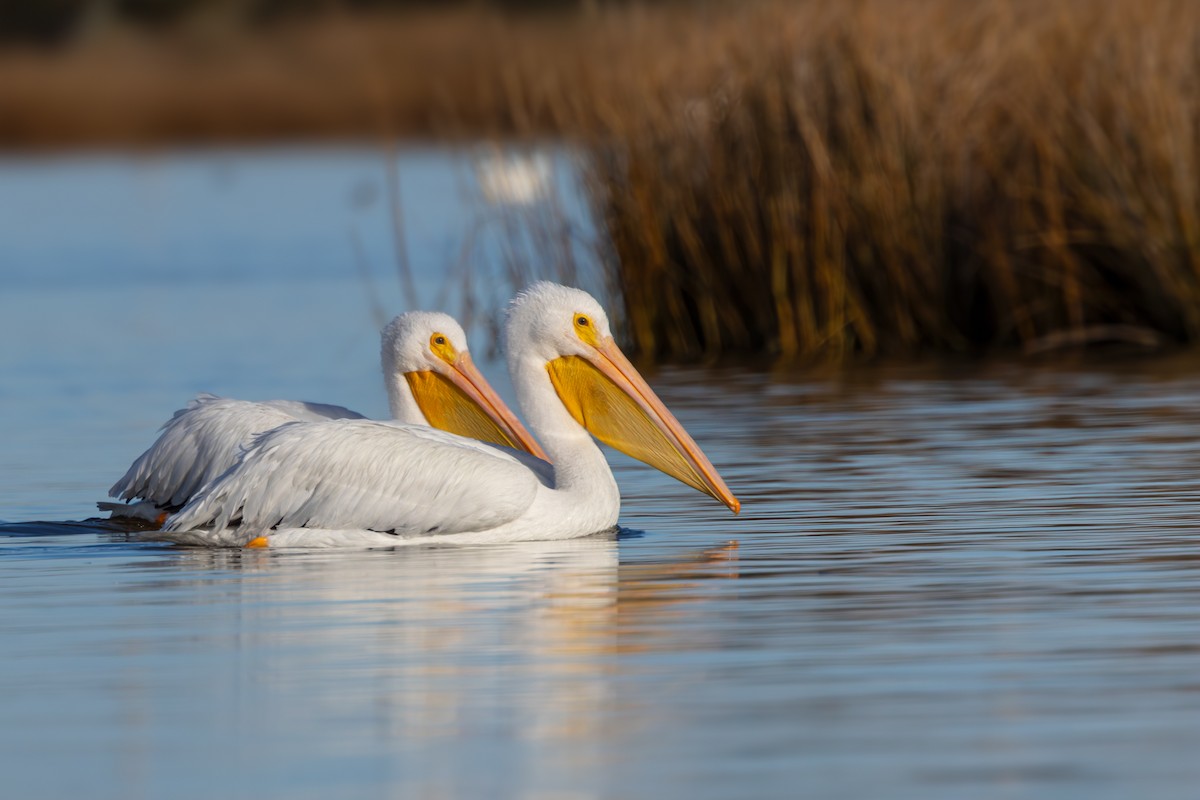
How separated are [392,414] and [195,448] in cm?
98

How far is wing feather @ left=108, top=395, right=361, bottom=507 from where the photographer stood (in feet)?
28.3

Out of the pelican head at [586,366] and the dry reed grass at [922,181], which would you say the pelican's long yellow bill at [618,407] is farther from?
the dry reed grass at [922,181]

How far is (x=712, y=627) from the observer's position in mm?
6102

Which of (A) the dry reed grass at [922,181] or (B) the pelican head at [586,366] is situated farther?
(A) the dry reed grass at [922,181]

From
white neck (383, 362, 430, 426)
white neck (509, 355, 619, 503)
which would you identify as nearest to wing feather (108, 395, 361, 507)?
white neck (383, 362, 430, 426)

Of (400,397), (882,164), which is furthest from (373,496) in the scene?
(882,164)

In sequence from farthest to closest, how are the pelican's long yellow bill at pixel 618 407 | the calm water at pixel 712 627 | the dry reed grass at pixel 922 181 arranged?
the dry reed grass at pixel 922 181 < the pelican's long yellow bill at pixel 618 407 < the calm water at pixel 712 627

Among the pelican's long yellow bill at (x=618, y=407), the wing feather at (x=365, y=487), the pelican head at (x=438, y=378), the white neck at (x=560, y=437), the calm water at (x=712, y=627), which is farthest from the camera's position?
the pelican head at (x=438, y=378)

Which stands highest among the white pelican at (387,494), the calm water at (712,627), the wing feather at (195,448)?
the wing feather at (195,448)

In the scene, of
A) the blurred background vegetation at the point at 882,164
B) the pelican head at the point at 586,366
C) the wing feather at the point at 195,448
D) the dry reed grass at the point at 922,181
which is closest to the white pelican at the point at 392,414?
the wing feather at the point at 195,448

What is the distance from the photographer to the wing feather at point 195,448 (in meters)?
8.62

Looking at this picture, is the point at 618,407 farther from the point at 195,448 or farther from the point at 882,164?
the point at 882,164

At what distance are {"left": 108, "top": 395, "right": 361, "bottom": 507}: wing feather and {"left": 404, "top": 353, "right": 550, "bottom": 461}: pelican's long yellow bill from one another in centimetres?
58

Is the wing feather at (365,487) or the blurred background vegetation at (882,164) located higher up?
the blurred background vegetation at (882,164)
